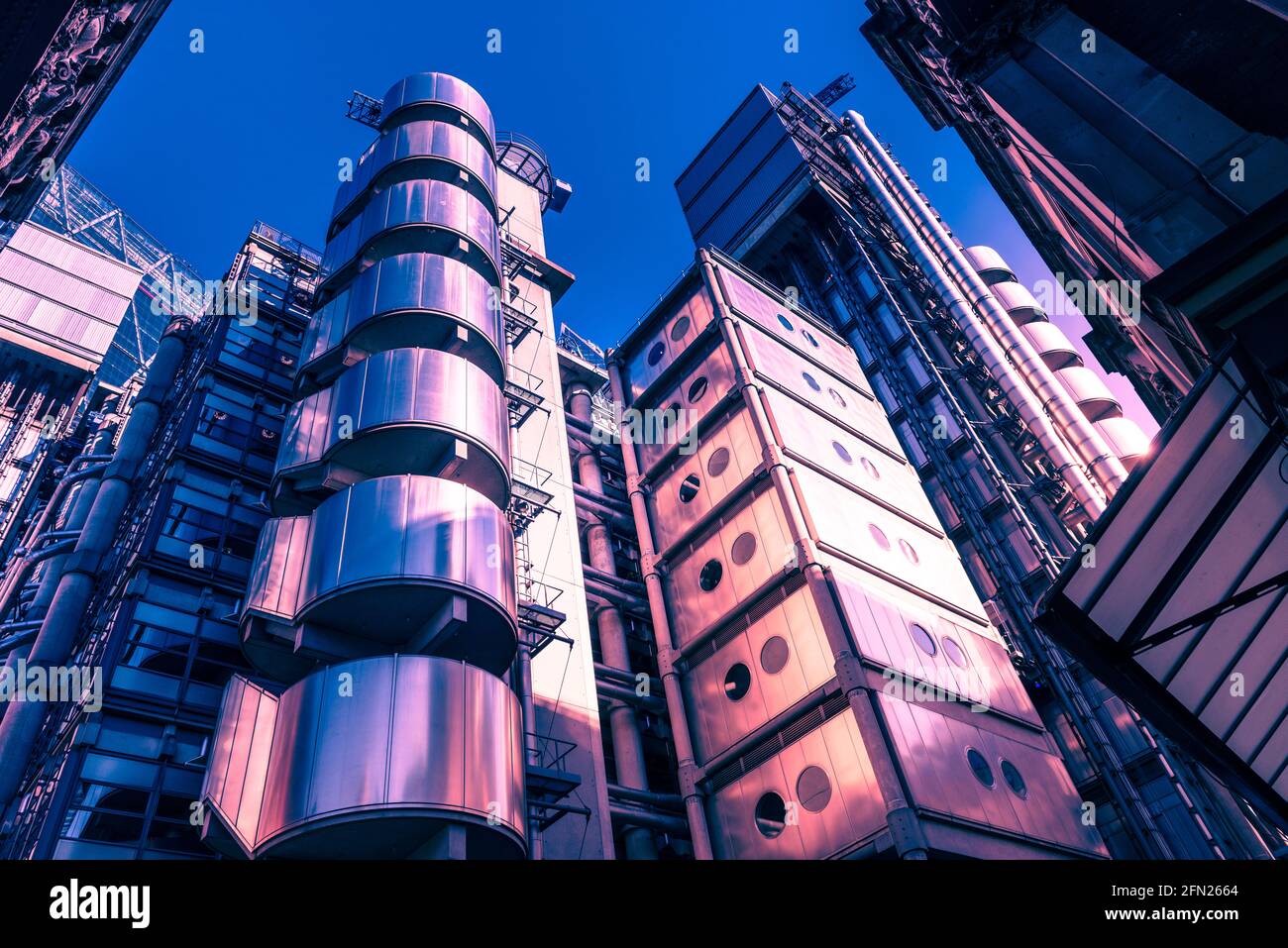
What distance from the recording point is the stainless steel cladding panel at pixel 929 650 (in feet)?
72.5

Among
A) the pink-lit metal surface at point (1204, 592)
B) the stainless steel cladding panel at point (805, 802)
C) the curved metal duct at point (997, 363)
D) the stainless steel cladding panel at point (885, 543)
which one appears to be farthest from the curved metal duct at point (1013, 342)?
the pink-lit metal surface at point (1204, 592)

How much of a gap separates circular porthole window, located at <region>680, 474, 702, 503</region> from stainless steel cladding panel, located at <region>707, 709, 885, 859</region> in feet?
34.2

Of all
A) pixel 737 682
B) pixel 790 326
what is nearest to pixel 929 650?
pixel 737 682

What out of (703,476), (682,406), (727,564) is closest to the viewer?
(727,564)

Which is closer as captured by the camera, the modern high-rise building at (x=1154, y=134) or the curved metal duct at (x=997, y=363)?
the modern high-rise building at (x=1154, y=134)

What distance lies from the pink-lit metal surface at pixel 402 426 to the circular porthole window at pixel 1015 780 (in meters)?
14.8

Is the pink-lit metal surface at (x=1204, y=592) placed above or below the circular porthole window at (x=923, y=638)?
below

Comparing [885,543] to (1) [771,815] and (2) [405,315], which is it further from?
(2) [405,315]

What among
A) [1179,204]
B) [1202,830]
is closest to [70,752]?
[1179,204]

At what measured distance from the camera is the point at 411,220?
28.3 meters

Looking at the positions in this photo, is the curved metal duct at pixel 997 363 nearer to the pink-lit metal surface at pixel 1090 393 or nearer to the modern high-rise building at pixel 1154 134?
the pink-lit metal surface at pixel 1090 393

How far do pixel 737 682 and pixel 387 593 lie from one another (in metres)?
10.6
